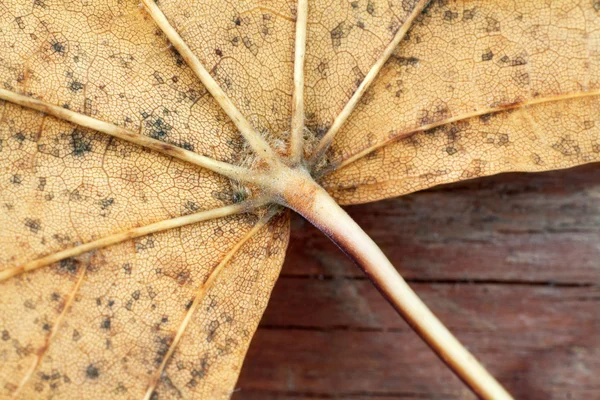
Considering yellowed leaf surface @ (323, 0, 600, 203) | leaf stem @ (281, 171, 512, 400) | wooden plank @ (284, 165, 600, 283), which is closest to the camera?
leaf stem @ (281, 171, 512, 400)

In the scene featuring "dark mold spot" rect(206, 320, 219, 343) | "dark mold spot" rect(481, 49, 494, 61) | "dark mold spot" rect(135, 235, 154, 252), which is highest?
"dark mold spot" rect(481, 49, 494, 61)

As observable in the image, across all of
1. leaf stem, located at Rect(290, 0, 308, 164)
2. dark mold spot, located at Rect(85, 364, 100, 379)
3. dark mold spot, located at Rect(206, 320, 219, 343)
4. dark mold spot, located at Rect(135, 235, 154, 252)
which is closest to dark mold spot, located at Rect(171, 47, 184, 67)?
leaf stem, located at Rect(290, 0, 308, 164)

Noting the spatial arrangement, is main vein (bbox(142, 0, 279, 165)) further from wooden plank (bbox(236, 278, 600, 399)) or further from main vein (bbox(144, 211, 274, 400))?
wooden plank (bbox(236, 278, 600, 399))

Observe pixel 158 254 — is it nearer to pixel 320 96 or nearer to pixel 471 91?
pixel 320 96

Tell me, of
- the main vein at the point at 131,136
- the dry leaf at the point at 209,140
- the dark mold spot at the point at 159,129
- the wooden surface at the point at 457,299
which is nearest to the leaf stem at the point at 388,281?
the dry leaf at the point at 209,140

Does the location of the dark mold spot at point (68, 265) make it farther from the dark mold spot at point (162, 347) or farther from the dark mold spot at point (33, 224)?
the dark mold spot at point (162, 347)

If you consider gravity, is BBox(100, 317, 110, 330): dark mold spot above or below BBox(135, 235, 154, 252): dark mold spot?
below

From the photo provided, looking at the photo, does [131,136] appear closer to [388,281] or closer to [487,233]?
[388,281]
